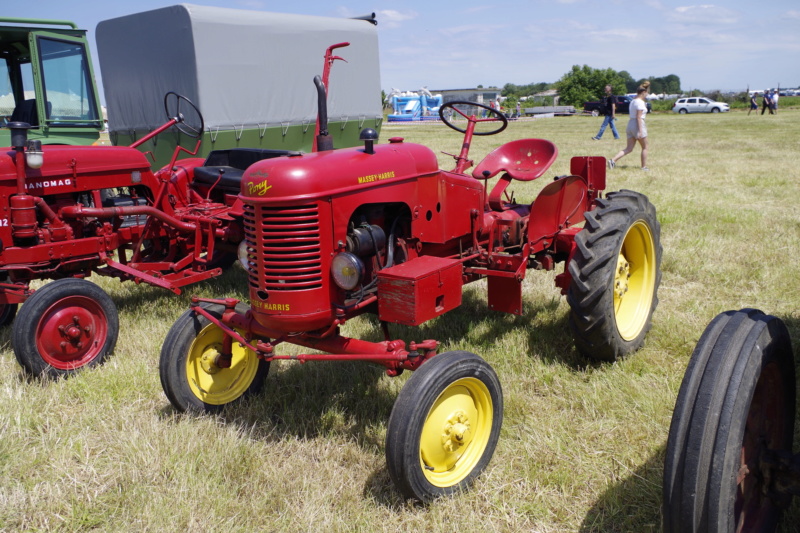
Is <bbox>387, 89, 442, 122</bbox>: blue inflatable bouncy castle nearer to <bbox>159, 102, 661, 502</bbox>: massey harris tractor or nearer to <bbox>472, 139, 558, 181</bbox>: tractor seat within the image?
<bbox>472, 139, 558, 181</bbox>: tractor seat

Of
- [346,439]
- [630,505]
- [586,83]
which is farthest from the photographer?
[586,83]

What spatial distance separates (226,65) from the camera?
8.13 meters

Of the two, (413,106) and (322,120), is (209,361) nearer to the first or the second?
(322,120)

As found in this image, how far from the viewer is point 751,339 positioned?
1.74 m

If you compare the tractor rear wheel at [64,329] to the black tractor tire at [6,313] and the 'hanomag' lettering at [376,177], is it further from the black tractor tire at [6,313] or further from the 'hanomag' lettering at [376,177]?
the 'hanomag' lettering at [376,177]

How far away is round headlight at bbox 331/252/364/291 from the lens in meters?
2.61

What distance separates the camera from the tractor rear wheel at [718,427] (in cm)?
162

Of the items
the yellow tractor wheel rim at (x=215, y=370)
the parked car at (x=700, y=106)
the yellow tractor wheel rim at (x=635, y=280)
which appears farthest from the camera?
the parked car at (x=700, y=106)

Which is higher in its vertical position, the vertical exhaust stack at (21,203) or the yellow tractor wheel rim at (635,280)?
the vertical exhaust stack at (21,203)

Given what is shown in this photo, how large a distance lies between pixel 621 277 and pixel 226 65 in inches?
239

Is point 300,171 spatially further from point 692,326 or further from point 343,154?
point 692,326

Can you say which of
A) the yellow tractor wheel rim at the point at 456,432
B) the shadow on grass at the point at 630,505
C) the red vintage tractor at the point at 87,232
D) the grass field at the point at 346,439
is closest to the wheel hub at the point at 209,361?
the grass field at the point at 346,439

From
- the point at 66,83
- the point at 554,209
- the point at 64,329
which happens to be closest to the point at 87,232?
the point at 64,329

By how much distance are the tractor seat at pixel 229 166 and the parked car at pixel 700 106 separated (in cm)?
4390
